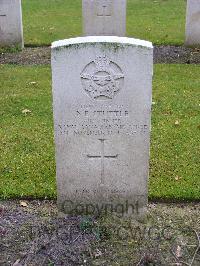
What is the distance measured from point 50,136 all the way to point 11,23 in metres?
5.04

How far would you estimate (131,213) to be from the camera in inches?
179

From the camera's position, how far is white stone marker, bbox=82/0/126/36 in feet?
34.0

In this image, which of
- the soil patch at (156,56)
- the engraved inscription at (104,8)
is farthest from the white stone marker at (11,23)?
the engraved inscription at (104,8)

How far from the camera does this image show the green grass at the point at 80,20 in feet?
38.5

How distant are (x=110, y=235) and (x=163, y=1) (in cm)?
1361

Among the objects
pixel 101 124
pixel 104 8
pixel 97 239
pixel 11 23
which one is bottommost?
pixel 97 239


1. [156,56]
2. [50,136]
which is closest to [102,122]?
[50,136]

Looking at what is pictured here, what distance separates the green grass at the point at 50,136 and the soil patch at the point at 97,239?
460 millimetres

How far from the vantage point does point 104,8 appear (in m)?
10.4

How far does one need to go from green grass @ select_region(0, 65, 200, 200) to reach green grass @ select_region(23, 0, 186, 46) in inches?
113

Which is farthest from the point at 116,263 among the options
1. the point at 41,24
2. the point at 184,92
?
the point at 41,24

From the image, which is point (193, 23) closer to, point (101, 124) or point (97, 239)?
point (101, 124)

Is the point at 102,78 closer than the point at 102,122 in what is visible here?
Yes
